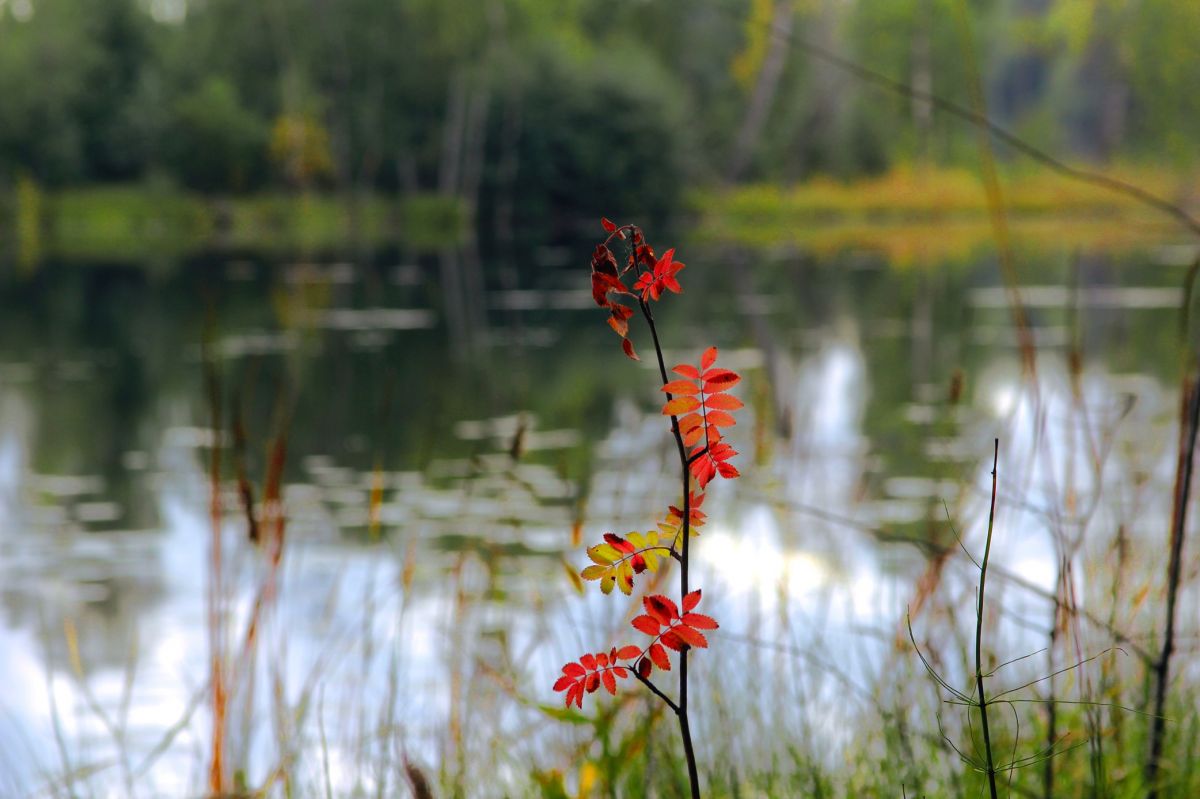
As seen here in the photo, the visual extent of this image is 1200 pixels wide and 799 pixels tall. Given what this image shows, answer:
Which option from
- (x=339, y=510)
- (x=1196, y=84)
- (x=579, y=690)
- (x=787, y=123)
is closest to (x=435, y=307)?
→ (x=339, y=510)

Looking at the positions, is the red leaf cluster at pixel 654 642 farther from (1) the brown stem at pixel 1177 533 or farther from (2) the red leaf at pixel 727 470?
(1) the brown stem at pixel 1177 533

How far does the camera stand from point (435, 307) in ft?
51.9

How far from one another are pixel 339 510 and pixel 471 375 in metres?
4.06

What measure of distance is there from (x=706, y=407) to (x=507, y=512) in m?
1.72

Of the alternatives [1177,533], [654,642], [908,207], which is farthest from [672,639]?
[908,207]

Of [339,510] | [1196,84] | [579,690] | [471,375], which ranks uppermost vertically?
[1196,84]

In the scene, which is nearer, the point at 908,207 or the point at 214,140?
the point at 214,140

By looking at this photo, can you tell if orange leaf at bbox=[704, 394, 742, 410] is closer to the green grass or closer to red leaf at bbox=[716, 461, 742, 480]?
red leaf at bbox=[716, 461, 742, 480]

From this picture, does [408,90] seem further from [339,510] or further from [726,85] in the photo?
[339,510]

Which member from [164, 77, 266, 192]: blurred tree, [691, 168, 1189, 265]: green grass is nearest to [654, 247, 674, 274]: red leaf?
[691, 168, 1189, 265]: green grass

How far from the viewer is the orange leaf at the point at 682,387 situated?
0.78 metres

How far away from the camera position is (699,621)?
78 centimetres

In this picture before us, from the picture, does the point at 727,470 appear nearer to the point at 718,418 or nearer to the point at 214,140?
the point at 718,418

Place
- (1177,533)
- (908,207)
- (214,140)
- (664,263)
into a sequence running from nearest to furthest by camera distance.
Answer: (664,263) < (1177,533) < (214,140) < (908,207)
